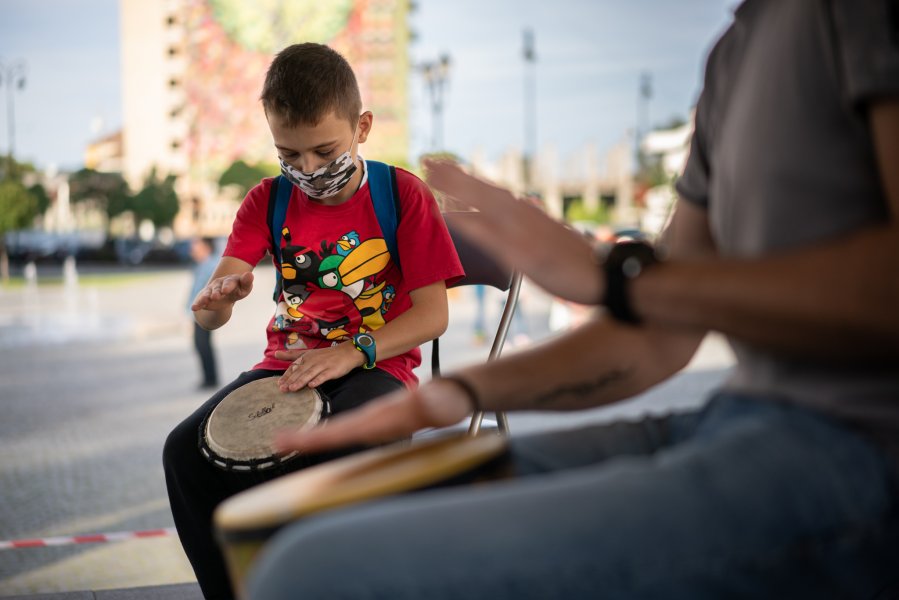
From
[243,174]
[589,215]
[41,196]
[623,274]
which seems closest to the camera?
[623,274]

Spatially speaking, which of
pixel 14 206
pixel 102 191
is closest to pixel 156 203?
pixel 102 191

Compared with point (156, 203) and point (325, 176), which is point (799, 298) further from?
point (156, 203)

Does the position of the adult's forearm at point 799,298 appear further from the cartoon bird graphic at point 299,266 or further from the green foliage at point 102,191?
the green foliage at point 102,191

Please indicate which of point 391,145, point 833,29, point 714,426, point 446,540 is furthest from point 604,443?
point 391,145

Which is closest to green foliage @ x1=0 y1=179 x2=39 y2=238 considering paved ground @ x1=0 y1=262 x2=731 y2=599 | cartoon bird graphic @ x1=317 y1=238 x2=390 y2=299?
paved ground @ x1=0 y1=262 x2=731 y2=599

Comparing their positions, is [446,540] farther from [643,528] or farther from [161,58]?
[161,58]

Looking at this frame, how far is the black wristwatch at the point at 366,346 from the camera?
8.13 feet

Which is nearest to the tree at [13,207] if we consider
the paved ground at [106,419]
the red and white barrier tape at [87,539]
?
the paved ground at [106,419]

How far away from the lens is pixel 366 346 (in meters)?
2.48

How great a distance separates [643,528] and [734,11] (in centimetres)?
79

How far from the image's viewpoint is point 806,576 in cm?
109

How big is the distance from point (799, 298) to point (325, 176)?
167cm

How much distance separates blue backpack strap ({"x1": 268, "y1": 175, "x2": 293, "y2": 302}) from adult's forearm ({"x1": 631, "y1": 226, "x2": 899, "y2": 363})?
5.68 feet

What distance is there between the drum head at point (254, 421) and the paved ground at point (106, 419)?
1.01 m
